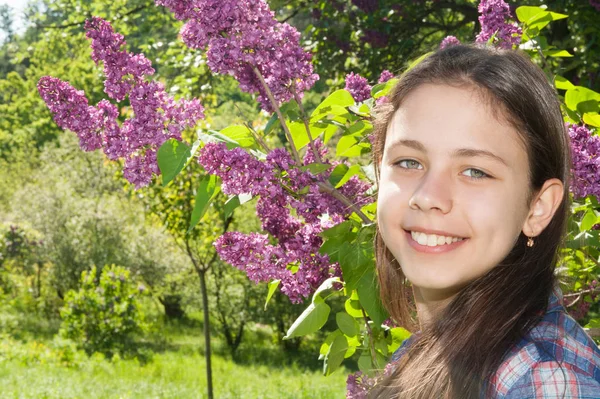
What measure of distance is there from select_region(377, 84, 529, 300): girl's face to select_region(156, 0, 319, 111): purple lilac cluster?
2.25ft

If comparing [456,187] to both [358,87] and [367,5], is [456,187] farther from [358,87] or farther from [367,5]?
[367,5]

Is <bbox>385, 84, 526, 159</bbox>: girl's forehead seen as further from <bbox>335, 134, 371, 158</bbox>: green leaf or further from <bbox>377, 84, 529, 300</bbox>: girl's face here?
<bbox>335, 134, 371, 158</bbox>: green leaf

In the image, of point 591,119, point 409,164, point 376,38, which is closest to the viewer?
point 409,164

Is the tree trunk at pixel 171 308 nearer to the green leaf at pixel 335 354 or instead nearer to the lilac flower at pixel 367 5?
the lilac flower at pixel 367 5

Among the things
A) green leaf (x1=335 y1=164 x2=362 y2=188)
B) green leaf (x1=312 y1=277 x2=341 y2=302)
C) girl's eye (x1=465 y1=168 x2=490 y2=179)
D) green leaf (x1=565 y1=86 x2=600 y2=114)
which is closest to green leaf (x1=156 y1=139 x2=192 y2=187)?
green leaf (x1=335 y1=164 x2=362 y2=188)

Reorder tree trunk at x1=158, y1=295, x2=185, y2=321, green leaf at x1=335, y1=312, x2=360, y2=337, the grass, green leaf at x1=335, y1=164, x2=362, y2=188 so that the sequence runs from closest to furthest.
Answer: green leaf at x1=335, y1=164, x2=362, y2=188 → green leaf at x1=335, y1=312, x2=360, y2=337 → the grass → tree trunk at x1=158, y1=295, x2=185, y2=321

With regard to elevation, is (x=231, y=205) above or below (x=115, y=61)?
below

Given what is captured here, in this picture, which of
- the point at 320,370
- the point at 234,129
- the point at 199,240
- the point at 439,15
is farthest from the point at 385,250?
the point at 320,370

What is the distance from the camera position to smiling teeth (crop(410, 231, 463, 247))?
4.72 feet

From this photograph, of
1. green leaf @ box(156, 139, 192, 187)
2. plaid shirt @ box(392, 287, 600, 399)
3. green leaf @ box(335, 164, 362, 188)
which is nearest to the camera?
plaid shirt @ box(392, 287, 600, 399)

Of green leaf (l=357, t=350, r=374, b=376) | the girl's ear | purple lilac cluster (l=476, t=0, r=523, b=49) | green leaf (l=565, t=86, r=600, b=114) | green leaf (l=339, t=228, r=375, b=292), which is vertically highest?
purple lilac cluster (l=476, t=0, r=523, b=49)

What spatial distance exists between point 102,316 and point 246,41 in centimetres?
1318

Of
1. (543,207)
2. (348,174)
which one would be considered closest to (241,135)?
(348,174)

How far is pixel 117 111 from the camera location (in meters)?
2.14
